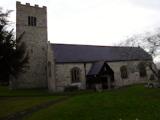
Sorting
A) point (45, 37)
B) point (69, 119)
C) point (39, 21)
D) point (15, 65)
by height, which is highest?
point (39, 21)

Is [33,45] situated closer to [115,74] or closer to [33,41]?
[33,41]

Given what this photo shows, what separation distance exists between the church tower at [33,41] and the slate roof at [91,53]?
7667mm

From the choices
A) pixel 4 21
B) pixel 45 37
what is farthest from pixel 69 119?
pixel 45 37

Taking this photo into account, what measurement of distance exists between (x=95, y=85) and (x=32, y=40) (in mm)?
18914

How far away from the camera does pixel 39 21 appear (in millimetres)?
50500

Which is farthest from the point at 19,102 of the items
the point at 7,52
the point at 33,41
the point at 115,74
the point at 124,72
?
the point at 124,72

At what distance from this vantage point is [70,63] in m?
40.5

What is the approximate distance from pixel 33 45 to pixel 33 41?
94 cm

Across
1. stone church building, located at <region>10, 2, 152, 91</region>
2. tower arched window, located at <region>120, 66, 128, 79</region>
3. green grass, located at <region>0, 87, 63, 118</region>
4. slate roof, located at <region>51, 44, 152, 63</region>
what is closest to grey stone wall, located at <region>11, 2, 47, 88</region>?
stone church building, located at <region>10, 2, 152, 91</region>

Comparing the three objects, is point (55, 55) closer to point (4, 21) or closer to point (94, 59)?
point (94, 59)

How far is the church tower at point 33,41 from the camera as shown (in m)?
46.9

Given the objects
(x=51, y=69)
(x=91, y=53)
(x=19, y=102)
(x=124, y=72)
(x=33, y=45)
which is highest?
(x=33, y=45)

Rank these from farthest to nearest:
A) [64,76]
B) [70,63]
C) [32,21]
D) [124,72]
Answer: [32,21]
[124,72]
[70,63]
[64,76]

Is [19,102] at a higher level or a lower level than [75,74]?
lower
